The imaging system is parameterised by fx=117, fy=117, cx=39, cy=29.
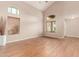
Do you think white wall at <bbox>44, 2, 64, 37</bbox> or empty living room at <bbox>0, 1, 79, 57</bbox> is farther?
white wall at <bbox>44, 2, 64, 37</bbox>

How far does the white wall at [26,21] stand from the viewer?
7363mm

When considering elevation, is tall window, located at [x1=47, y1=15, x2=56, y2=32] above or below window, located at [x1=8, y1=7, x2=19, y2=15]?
below

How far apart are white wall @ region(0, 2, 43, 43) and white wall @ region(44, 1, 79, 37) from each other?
62.3 inches

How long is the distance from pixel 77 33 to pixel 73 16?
168 centimetres

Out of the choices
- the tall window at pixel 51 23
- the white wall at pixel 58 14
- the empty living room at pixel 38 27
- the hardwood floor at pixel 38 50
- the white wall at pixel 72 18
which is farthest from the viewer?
the tall window at pixel 51 23

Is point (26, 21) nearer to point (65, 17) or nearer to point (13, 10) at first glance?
point (13, 10)

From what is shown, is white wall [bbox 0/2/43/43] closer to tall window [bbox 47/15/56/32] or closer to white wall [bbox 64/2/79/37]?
tall window [bbox 47/15/56/32]

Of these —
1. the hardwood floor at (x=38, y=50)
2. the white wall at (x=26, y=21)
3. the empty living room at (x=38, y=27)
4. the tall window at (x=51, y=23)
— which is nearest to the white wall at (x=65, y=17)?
the empty living room at (x=38, y=27)

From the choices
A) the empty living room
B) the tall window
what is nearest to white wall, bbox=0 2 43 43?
the empty living room

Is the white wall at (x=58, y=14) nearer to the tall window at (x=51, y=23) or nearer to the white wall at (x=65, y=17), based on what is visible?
the white wall at (x=65, y=17)

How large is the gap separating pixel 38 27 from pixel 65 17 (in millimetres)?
2933

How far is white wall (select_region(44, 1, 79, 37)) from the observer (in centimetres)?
911

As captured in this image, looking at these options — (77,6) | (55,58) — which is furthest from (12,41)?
(77,6)

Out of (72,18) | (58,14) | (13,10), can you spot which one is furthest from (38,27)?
(13,10)
